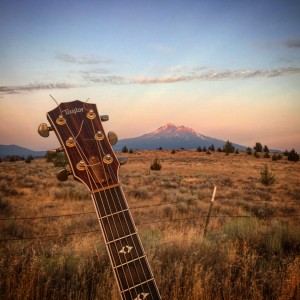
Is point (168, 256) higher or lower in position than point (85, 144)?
lower

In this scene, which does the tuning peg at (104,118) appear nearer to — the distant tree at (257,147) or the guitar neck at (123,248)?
the guitar neck at (123,248)

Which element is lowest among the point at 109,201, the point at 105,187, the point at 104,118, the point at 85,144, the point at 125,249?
the point at 125,249

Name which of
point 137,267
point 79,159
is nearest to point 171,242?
point 137,267

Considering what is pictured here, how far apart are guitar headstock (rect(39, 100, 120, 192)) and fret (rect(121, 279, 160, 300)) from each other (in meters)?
0.88

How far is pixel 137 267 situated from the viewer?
232cm

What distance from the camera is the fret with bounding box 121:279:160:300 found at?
2.18m

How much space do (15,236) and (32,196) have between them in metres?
4.91

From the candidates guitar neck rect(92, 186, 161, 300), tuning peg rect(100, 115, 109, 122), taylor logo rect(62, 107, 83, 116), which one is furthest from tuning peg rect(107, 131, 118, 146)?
guitar neck rect(92, 186, 161, 300)

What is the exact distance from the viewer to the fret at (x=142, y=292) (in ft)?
7.16

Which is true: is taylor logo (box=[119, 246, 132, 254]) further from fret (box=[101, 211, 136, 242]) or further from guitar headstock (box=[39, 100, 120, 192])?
guitar headstock (box=[39, 100, 120, 192])

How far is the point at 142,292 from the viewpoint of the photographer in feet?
7.28

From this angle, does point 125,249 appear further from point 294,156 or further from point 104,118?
point 294,156

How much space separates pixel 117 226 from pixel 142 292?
1.86ft

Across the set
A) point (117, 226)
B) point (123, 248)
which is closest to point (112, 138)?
point (117, 226)
